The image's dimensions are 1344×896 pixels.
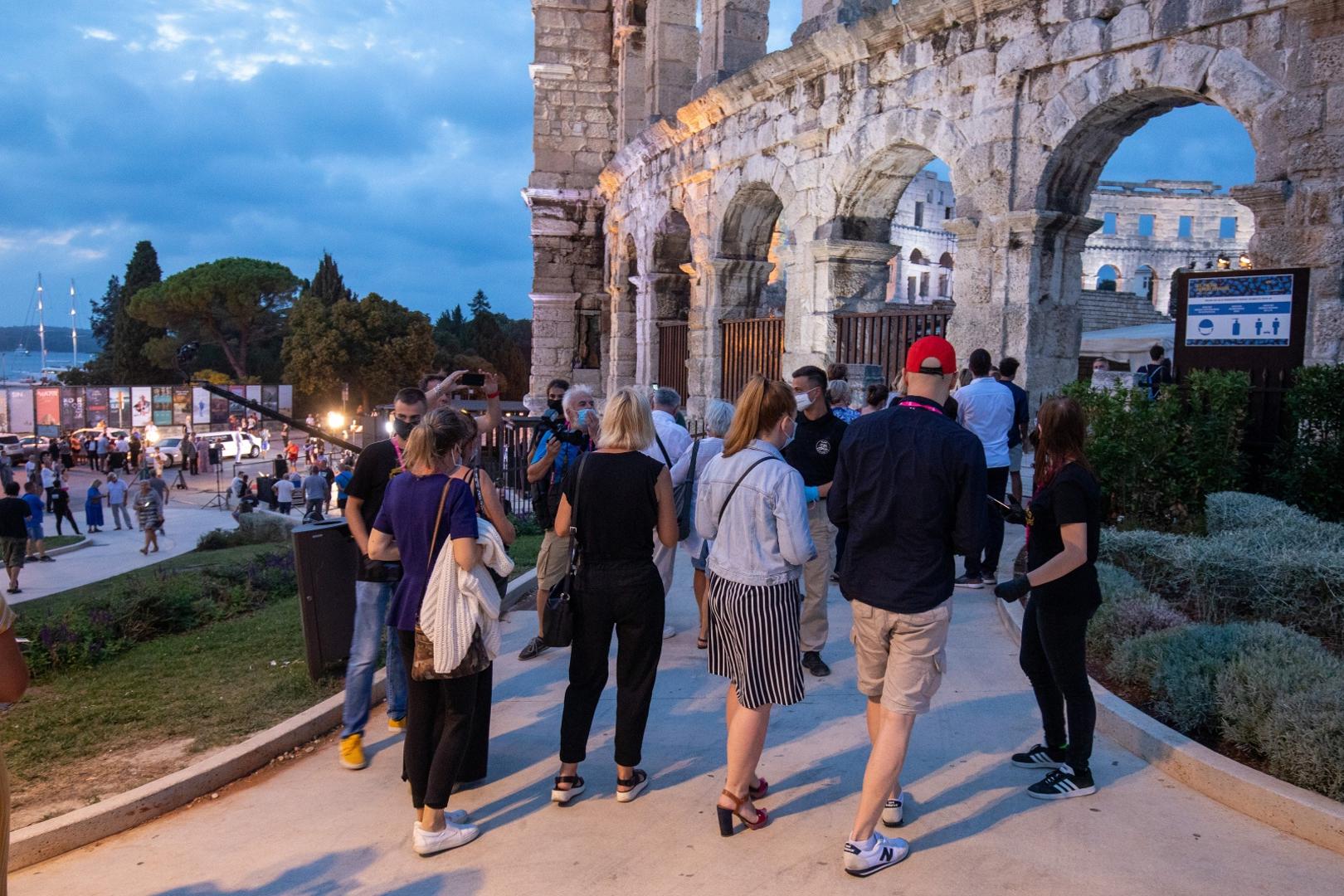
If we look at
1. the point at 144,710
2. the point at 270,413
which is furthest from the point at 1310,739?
the point at 270,413

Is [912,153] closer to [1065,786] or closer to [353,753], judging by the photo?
[1065,786]

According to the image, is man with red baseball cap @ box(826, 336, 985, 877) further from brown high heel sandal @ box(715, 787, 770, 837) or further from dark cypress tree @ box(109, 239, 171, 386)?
dark cypress tree @ box(109, 239, 171, 386)

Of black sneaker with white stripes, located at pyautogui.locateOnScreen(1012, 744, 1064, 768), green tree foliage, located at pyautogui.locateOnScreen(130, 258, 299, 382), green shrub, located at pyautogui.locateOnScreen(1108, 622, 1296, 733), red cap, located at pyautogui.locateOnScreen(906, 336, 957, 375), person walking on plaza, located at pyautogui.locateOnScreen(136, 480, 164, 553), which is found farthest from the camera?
green tree foliage, located at pyautogui.locateOnScreen(130, 258, 299, 382)

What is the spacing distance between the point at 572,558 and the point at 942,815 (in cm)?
176

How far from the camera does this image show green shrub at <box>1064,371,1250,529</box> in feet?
23.0

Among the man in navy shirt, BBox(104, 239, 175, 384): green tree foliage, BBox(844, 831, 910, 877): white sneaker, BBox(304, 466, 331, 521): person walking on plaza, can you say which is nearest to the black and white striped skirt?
BBox(844, 831, 910, 877): white sneaker

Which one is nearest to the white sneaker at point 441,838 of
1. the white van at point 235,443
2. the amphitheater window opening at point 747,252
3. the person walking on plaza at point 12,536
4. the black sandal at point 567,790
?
the black sandal at point 567,790

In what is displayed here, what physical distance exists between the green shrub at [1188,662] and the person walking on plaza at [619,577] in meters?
2.41

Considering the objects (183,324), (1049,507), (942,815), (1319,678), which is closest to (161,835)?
(942,815)

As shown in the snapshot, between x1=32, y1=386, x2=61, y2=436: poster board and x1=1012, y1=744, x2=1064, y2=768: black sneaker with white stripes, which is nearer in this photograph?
x1=1012, y1=744, x2=1064, y2=768: black sneaker with white stripes

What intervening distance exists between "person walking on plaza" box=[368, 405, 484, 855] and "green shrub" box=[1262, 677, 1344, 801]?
3128 millimetres

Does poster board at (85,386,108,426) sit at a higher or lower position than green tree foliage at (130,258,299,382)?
lower

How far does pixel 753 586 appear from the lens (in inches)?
137

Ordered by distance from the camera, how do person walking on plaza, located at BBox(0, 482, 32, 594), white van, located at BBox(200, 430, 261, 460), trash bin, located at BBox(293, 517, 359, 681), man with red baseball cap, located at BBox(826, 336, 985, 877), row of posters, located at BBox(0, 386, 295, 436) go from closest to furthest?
1. man with red baseball cap, located at BBox(826, 336, 985, 877)
2. trash bin, located at BBox(293, 517, 359, 681)
3. person walking on plaza, located at BBox(0, 482, 32, 594)
4. white van, located at BBox(200, 430, 261, 460)
5. row of posters, located at BBox(0, 386, 295, 436)
